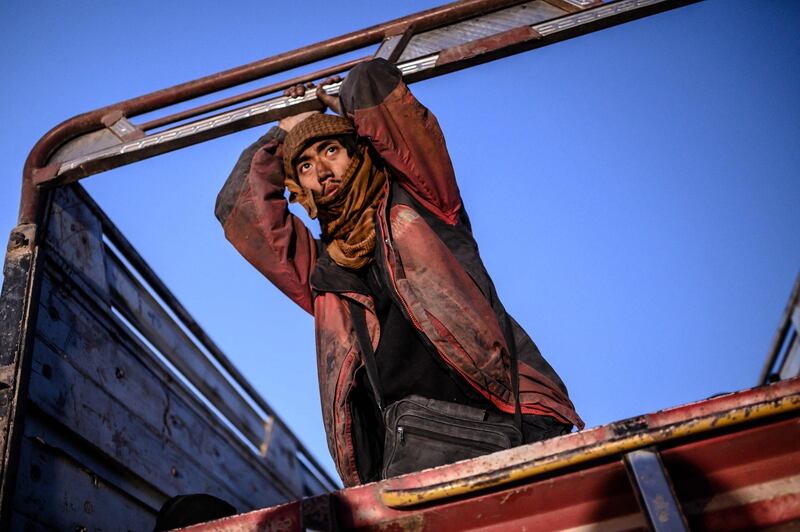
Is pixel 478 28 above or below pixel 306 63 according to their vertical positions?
below

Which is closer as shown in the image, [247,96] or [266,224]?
[266,224]

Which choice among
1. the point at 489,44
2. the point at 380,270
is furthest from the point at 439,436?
the point at 489,44

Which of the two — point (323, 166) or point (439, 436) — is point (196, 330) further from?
point (439, 436)

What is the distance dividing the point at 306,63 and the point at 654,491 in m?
2.68

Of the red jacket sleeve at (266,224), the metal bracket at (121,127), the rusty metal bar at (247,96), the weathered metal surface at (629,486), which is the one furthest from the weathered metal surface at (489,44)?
the weathered metal surface at (629,486)

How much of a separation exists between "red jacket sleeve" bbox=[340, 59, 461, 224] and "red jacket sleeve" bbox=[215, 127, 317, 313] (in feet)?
1.65

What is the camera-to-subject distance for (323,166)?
3.08m

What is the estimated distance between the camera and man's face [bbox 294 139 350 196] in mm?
3055

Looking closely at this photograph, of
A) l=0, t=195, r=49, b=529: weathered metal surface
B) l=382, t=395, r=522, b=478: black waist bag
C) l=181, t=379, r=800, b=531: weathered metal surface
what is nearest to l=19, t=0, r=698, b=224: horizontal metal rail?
l=0, t=195, r=49, b=529: weathered metal surface

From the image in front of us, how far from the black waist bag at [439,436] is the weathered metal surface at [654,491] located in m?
0.96

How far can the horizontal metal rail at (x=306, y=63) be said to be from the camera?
3236 mm

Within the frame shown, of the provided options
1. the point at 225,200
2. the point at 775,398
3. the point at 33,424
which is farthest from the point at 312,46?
Result: the point at 775,398

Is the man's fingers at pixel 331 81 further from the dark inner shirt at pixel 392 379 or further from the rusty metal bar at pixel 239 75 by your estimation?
the dark inner shirt at pixel 392 379

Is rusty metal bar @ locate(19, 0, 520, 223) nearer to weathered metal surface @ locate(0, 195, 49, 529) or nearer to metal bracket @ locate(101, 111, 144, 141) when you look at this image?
metal bracket @ locate(101, 111, 144, 141)
